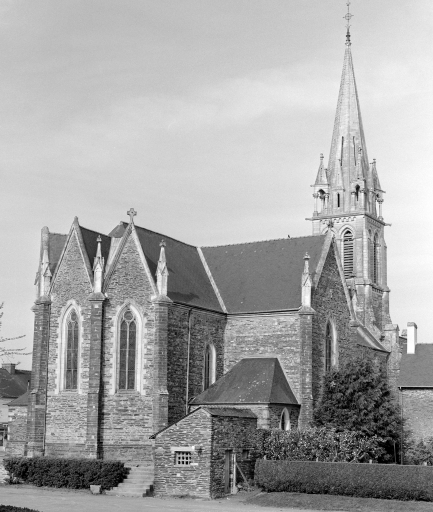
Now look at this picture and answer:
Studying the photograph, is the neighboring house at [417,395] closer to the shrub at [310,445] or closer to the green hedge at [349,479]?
the shrub at [310,445]

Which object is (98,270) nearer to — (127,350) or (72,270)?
(72,270)

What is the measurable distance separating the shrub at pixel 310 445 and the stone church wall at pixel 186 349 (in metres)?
6.08

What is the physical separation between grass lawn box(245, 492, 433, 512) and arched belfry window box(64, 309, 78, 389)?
14.2 metres

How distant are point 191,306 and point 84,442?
9848 millimetres

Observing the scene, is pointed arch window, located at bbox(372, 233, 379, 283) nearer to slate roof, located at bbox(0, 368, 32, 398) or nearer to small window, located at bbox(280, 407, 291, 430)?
slate roof, located at bbox(0, 368, 32, 398)

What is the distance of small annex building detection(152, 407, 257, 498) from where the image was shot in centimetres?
4253

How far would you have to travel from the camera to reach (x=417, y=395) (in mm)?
70500

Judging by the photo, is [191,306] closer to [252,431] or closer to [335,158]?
[252,431]

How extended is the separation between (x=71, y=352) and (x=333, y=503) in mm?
18752

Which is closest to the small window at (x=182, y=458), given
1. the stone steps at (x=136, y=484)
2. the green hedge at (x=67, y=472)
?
the stone steps at (x=136, y=484)

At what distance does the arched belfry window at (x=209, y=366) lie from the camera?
52.9m

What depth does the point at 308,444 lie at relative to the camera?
45.0 m

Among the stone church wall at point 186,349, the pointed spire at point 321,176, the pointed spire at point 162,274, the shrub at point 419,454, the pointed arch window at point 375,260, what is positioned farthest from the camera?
the pointed spire at point 321,176

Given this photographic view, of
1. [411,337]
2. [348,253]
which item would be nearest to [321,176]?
[348,253]
